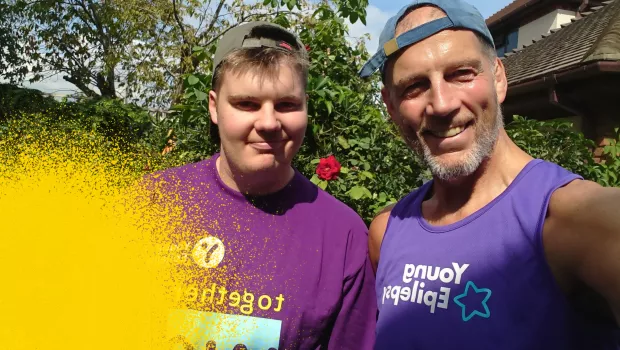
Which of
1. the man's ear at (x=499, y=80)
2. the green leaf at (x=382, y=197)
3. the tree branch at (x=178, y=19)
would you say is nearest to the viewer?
the man's ear at (x=499, y=80)

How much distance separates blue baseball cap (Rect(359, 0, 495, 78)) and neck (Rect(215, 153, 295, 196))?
0.56 metres

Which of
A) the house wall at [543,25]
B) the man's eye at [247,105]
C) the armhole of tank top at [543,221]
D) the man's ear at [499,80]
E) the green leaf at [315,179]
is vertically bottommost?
the armhole of tank top at [543,221]

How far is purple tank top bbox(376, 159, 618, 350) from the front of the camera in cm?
128

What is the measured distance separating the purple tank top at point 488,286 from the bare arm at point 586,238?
1.2 inches

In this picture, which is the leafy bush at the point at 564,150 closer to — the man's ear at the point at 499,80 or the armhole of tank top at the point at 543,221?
the man's ear at the point at 499,80

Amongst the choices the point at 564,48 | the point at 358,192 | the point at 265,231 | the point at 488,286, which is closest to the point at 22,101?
the point at 358,192

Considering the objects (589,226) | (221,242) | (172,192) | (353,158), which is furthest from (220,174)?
(353,158)

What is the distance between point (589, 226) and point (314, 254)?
33.6 inches

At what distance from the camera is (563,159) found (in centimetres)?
370

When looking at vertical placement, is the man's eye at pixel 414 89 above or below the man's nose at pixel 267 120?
above

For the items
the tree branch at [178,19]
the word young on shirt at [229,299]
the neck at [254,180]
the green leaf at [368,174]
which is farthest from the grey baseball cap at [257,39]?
the tree branch at [178,19]

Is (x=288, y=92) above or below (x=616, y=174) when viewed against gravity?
below

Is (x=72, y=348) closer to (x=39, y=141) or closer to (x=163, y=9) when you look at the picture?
(x=39, y=141)

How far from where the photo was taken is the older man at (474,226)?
1.25 metres
